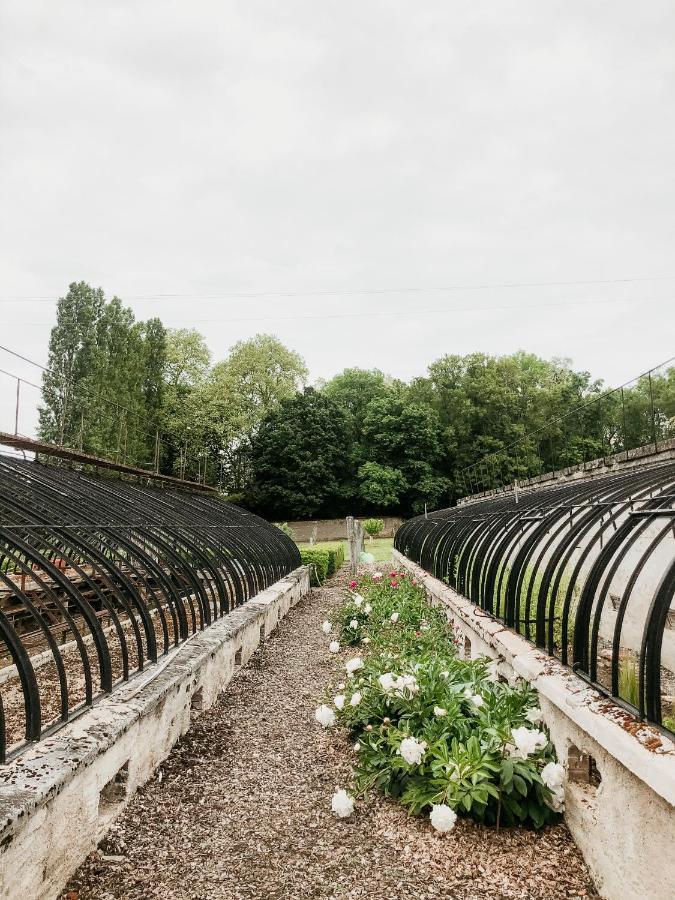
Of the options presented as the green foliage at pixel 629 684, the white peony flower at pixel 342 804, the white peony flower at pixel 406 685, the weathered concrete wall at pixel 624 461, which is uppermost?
the weathered concrete wall at pixel 624 461

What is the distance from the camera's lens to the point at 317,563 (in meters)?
17.9

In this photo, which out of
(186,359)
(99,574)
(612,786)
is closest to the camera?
(612,786)

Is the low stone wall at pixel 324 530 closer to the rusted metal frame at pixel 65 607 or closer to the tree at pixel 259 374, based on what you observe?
the tree at pixel 259 374

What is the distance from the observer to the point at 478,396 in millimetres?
45031

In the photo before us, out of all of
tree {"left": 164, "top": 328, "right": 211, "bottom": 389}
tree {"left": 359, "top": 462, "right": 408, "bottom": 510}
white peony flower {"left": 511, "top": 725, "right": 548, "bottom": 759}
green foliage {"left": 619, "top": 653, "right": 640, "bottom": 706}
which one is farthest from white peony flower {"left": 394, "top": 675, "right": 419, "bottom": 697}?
tree {"left": 164, "top": 328, "right": 211, "bottom": 389}

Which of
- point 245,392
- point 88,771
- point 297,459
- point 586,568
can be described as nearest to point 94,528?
point 88,771

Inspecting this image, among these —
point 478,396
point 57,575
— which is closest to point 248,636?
point 57,575

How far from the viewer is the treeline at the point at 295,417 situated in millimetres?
38906

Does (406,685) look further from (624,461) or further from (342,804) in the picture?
(624,461)

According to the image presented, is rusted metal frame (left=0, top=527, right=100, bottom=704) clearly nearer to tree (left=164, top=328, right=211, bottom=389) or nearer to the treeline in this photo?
the treeline

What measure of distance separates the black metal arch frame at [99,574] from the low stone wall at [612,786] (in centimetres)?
308

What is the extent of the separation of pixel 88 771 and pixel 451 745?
7.44ft

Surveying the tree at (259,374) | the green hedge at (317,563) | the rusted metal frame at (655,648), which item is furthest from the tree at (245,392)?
the rusted metal frame at (655,648)

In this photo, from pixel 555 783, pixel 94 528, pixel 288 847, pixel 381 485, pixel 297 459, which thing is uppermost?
pixel 297 459
